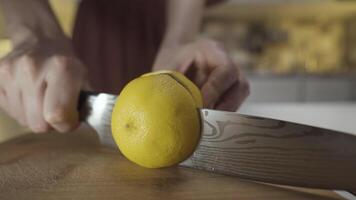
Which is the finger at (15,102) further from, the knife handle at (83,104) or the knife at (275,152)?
the knife at (275,152)

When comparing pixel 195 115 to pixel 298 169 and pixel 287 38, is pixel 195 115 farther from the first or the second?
pixel 287 38

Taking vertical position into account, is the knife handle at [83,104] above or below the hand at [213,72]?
below

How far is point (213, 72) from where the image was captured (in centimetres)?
74

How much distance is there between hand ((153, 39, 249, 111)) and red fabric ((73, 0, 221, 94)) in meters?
0.31

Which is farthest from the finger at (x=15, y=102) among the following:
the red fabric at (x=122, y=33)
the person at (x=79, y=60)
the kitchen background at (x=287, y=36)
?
the kitchen background at (x=287, y=36)

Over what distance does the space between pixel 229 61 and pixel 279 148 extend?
1.05 feet

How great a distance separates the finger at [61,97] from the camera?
0.65m

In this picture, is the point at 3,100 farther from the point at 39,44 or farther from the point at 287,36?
the point at 287,36

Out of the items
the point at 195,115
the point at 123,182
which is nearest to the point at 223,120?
the point at 195,115

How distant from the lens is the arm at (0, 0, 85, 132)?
2.16ft

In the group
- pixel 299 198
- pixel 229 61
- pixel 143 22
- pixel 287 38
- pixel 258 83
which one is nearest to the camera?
pixel 299 198

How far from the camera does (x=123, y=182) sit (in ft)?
1.66

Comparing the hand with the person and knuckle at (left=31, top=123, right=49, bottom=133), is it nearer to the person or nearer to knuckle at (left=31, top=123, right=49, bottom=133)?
the person

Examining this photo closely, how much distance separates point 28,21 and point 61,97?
0.67ft
